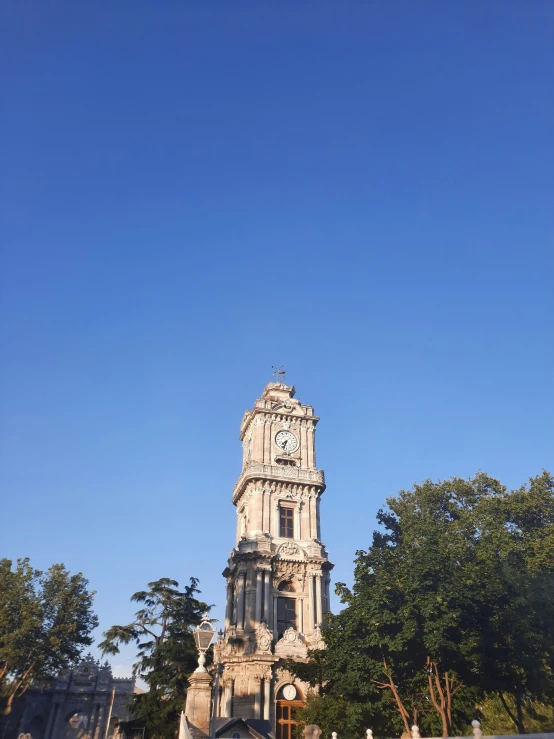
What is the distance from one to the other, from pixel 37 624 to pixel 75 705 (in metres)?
18.9

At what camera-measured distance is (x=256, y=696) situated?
121ft

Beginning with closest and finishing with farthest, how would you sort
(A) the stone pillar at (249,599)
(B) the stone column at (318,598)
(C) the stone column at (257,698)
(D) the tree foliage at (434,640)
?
1. (D) the tree foliage at (434,640)
2. (C) the stone column at (257,698)
3. (A) the stone pillar at (249,599)
4. (B) the stone column at (318,598)

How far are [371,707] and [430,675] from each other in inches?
123

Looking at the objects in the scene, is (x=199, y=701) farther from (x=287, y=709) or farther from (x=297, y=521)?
(x=297, y=521)

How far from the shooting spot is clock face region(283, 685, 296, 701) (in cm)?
3781

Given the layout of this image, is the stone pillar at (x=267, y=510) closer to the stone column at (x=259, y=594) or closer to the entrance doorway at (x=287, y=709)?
the stone column at (x=259, y=594)

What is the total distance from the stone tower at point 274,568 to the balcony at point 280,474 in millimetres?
75

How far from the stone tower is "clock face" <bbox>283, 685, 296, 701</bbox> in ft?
0.18

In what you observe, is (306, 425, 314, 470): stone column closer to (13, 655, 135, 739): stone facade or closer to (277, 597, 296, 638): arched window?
(277, 597, 296, 638): arched window

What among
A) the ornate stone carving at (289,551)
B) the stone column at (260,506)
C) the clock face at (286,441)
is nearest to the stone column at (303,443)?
the clock face at (286,441)

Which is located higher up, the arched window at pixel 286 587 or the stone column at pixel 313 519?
the stone column at pixel 313 519

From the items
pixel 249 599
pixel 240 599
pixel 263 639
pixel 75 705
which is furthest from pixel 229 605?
pixel 75 705

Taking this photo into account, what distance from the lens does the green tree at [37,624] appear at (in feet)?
133

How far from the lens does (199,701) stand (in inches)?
627
